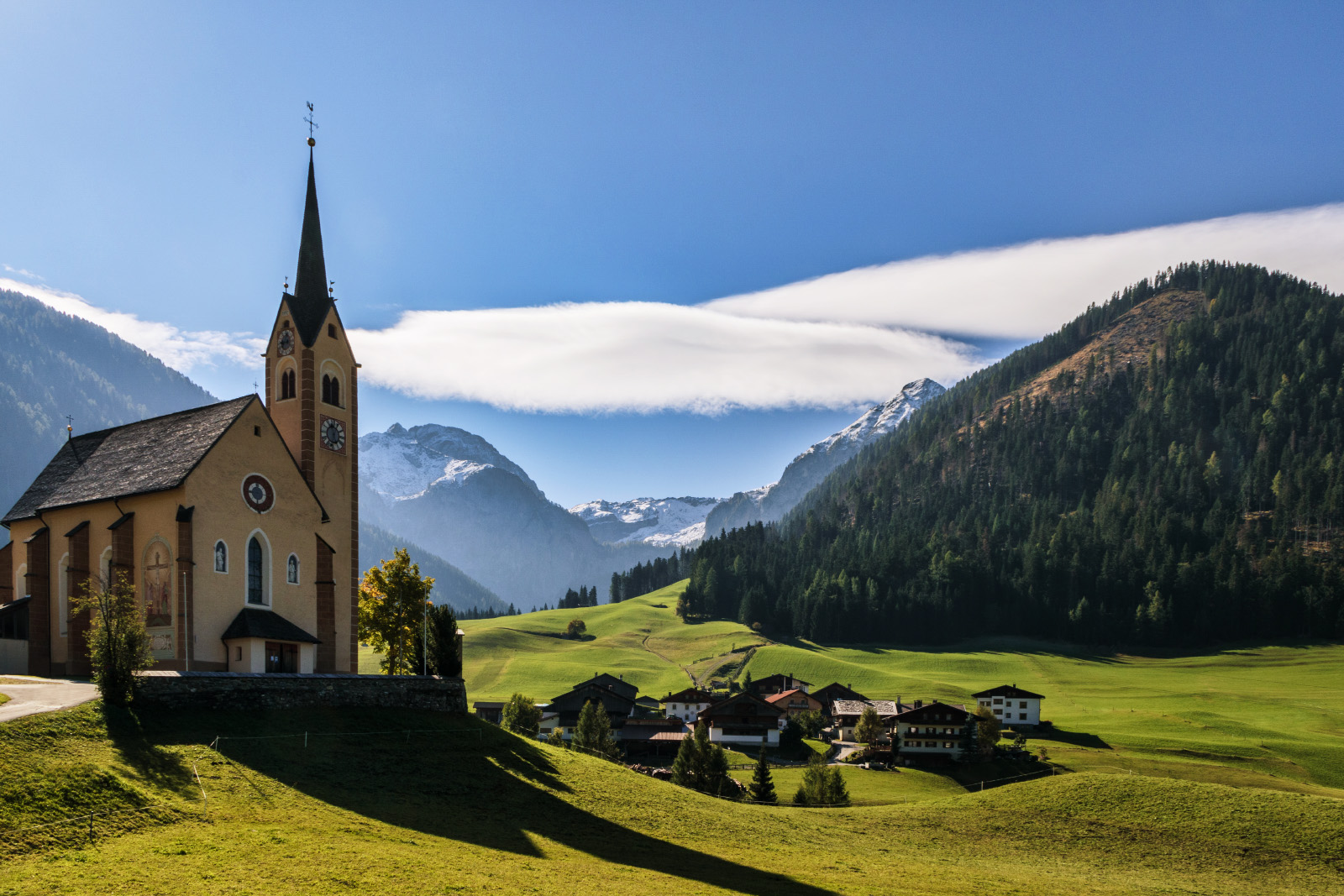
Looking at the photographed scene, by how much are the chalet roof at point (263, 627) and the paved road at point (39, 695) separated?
8.25m

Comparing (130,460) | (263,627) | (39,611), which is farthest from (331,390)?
(39,611)

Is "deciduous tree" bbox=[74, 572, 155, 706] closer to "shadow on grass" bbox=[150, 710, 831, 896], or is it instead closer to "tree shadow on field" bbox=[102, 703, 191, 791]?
"tree shadow on field" bbox=[102, 703, 191, 791]

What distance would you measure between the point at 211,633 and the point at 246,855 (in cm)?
3007

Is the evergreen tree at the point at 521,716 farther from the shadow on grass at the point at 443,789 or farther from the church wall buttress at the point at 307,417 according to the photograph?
the shadow on grass at the point at 443,789

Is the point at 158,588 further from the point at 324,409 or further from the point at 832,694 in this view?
the point at 832,694

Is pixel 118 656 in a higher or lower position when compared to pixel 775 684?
higher

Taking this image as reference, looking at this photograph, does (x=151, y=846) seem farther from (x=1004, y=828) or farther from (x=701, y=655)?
(x=701, y=655)

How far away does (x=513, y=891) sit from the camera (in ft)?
88.6

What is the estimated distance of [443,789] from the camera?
133 ft

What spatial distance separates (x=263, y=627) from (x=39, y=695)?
1545 cm

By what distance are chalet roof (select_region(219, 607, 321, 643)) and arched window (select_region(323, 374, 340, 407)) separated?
56.2 feet

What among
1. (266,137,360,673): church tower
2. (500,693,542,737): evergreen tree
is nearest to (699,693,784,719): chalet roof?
(500,693,542,737): evergreen tree

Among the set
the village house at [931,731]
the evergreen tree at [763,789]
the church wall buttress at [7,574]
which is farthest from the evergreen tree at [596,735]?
the church wall buttress at [7,574]

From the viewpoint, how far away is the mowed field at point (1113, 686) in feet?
301
